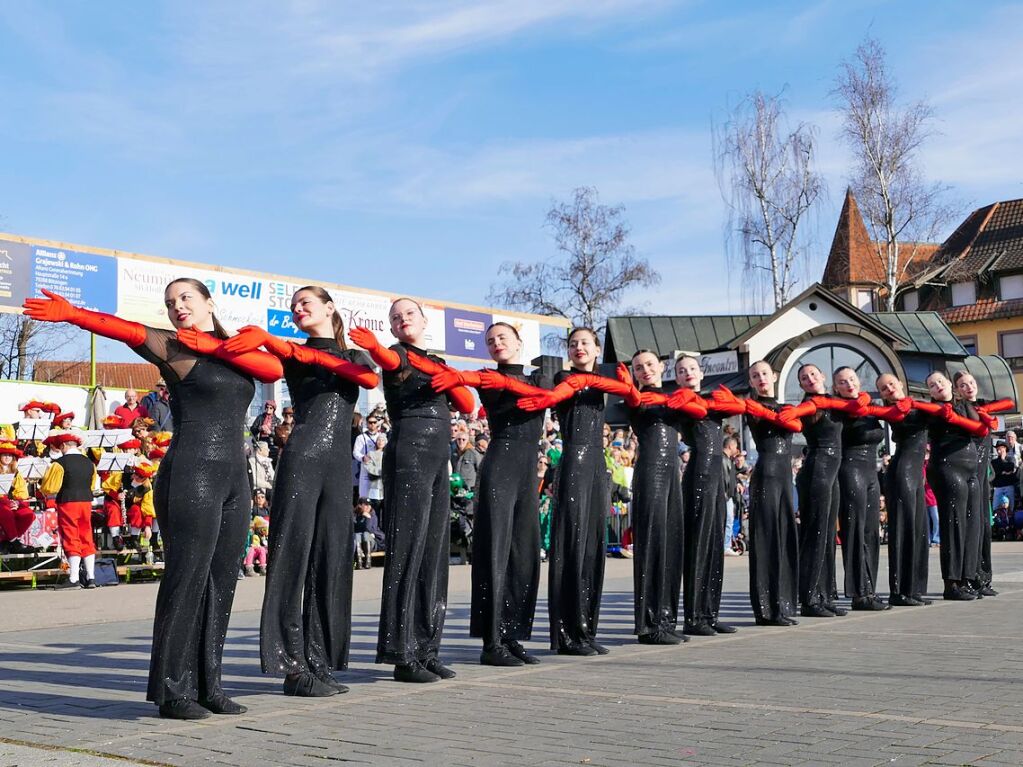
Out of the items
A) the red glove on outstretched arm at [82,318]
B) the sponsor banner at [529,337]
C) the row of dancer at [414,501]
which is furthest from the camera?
the sponsor banner at [529,337]

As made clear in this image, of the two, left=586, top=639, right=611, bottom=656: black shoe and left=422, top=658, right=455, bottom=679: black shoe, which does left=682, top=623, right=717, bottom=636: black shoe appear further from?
left=422, top=658, right=455, bottom=679: black shoe

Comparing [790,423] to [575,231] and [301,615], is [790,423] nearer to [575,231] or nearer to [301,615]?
[301,615]

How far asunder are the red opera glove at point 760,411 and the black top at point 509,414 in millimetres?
2604

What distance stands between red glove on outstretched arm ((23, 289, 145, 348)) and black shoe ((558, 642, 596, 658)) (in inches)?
153

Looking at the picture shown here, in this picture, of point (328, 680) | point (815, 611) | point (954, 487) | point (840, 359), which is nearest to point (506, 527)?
point (328, 680)

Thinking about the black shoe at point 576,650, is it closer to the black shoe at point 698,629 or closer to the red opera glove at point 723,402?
the black shoe at point 698,629

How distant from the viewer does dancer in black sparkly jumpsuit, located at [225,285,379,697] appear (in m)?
6.54

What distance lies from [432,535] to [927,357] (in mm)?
36378

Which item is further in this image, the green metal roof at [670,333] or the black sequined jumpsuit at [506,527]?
the green metal roof at [670,333]

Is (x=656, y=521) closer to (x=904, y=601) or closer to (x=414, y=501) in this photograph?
(x=414, y=501)

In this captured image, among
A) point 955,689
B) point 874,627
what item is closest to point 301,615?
point 955,689

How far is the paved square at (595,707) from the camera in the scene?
16.1ft

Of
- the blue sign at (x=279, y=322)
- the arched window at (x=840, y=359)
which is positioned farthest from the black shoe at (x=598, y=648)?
the arched window at (x=840, y=359)

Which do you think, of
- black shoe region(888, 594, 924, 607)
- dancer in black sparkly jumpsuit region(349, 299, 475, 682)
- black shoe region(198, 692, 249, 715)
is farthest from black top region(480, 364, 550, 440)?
black shoe region(888, 594, 924, 607)
